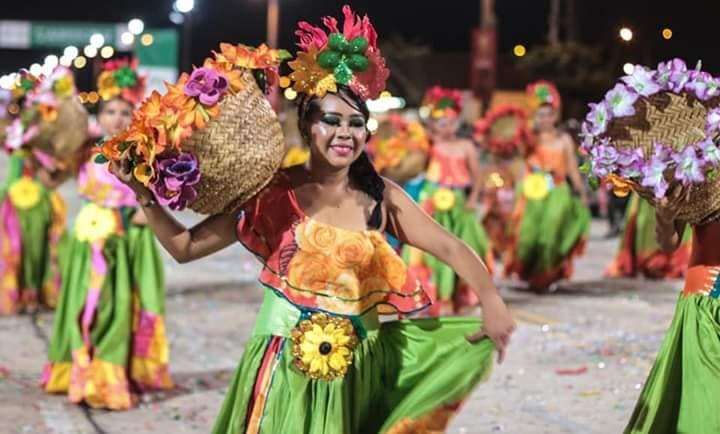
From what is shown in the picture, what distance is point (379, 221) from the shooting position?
482cm

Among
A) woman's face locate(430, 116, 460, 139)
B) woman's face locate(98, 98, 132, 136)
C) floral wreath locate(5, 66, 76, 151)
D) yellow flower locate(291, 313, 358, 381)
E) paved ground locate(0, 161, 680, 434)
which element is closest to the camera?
yellow flower locate(291, 313, 358, 381)

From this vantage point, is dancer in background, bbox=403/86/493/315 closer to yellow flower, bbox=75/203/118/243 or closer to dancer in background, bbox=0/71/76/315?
dancer in background, bbox=0/71/76/315

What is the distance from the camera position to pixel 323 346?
15.0ft

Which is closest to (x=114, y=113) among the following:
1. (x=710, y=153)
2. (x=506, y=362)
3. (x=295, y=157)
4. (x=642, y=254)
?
(x=506, y=362)

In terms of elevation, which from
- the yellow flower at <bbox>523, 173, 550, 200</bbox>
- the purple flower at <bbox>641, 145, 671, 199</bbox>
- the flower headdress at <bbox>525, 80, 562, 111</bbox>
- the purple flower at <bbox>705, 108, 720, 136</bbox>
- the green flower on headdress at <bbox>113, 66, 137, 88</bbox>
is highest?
the flower headdress at <bbox>525, 80, 562, 111</bbox>

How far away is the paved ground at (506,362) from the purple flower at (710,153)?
8.32 feet

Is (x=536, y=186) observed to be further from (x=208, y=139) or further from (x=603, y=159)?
(x=208, y=139)

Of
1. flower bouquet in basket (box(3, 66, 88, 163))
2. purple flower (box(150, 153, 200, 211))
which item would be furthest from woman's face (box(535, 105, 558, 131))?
purple flower (box(150, 153, 200, 211))

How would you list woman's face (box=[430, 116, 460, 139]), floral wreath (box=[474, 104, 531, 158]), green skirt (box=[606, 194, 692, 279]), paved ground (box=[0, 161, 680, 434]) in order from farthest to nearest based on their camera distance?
floral wreath (box=[474, 104, 531, 158])
green skirt (box=[606, 194, 692, 279])
woman's face (box=[430, 116, 460, 139])
paved ground (box=[0, 161, 680, 434])

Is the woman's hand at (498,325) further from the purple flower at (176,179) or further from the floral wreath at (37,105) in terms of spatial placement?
the floral wreath at (37,105)

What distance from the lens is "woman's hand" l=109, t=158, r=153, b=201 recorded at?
439 centimetres

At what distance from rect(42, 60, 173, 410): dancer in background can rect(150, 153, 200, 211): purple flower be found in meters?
3.34

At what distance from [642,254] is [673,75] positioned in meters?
9.84

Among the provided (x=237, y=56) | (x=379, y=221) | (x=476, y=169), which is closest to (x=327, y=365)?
(x=379, y=221)
